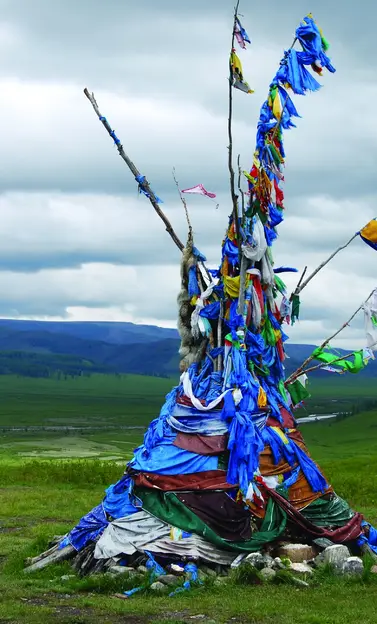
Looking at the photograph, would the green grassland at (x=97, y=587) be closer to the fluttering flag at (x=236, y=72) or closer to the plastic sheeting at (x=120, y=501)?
the plastic sheeting at (x=120, y=501)

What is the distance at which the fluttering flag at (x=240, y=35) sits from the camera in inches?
614

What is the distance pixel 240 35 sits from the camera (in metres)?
15.6

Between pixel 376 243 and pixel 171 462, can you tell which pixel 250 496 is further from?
pixel 376 243

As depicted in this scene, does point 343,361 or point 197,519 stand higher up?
point 343,361

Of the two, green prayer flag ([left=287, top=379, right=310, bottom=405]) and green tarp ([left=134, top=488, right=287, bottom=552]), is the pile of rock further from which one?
green prayer flag ([left=287, top=379, right=310, bottom=405])

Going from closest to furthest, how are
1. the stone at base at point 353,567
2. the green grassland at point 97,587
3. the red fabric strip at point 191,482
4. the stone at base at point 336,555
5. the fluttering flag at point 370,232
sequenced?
1. the green grassland at point 97,587
2. the stone at base at point 353,567
3. the stone at base at point 336,555
4. the red fabric strip at point 191,482
5. the fluttering flag at point 370,232

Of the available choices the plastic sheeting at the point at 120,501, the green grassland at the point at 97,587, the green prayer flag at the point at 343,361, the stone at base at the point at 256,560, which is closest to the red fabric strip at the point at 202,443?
the plastic sheeting at the point at 120,501

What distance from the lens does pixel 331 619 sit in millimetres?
12273

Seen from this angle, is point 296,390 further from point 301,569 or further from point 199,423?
point 301,569

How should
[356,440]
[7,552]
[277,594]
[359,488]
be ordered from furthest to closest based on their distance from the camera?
[356,440] < [359,488] < [7,552] < [277,594]

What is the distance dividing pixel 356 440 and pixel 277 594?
5166 cm

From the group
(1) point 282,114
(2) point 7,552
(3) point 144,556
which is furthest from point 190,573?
(1) point 282,114

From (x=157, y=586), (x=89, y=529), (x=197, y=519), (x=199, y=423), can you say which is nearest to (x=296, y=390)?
(x=199, y=423)

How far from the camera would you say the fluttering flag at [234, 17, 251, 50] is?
614 inches
